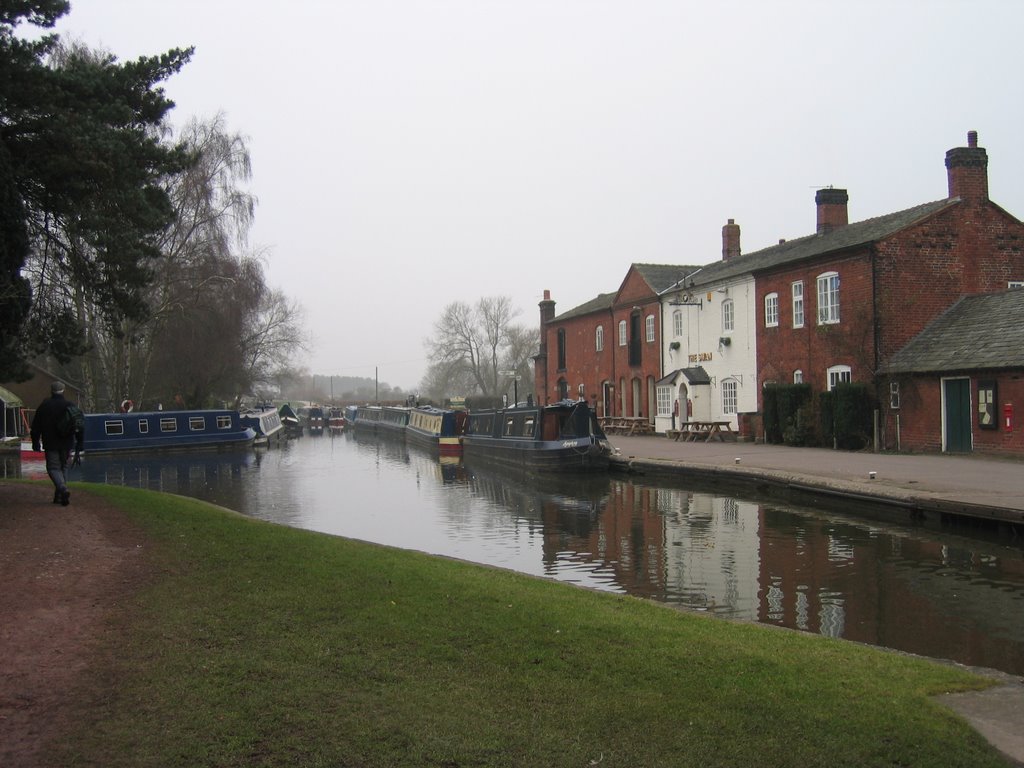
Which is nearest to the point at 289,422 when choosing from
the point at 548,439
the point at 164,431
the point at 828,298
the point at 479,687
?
the point at 164,431

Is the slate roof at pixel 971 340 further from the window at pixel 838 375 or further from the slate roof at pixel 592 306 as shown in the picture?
the slate roof at pixel 592 306

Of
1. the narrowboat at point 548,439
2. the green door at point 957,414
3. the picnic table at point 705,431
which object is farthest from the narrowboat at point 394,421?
the green door at point 957,414

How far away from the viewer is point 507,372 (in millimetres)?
81688

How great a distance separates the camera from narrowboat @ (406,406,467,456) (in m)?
35.7

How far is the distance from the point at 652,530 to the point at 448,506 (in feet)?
19.2

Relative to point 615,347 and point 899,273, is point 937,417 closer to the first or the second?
point 899,273

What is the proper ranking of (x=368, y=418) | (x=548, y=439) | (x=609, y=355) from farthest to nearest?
(x=368, y=418) < (x=609, y=355) < (x=548, y=439)

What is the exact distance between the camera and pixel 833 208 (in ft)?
87.6

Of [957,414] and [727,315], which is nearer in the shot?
[957,414]

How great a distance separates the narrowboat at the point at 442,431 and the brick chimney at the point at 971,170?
20.0 m

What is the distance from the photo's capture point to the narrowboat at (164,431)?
103 feet

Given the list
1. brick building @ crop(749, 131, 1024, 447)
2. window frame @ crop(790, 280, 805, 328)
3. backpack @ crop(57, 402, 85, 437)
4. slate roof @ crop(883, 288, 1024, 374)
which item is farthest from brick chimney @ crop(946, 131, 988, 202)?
backpack @ crop(57, 402, 85, 437)

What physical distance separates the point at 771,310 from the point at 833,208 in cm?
376

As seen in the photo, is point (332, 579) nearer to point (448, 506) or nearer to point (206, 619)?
point (206, 619)
